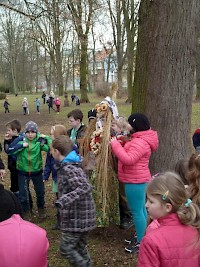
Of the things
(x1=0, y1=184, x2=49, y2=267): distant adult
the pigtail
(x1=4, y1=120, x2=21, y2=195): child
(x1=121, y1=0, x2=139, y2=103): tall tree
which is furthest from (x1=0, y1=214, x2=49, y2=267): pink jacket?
(x1=121, y1=0, x2=139, y2=103): tall tree

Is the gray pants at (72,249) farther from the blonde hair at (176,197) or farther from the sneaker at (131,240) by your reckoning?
the blonde hair at (176,197)

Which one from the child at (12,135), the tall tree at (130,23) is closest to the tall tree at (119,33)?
the tall tree at (130,23)

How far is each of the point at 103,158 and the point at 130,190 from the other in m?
0.52

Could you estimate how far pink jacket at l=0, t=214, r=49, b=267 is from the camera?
2.07 m

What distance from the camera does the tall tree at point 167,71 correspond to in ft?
15.4

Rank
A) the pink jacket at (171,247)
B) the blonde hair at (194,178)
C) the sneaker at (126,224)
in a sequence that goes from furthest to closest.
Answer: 1. the sneaker at (126,224)
2. the blonde hair at (194,178)
3. the pink jacket at (171,247)

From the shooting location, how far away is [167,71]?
15.6ft

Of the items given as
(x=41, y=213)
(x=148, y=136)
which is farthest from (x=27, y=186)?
(x=148, y=136)

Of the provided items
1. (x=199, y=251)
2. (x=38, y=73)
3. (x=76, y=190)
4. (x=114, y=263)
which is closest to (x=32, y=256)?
(x=199, y=251)

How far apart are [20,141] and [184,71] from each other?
7.93ft

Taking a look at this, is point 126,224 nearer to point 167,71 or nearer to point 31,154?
point 31,154

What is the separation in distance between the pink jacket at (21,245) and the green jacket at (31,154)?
316 centimetres

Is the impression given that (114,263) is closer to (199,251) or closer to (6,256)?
(199,251)

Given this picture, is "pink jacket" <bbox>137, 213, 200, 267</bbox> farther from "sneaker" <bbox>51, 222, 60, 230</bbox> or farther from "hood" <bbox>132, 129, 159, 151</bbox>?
"sneaker" <bbox>51, 222, 60, 230</bbox>
